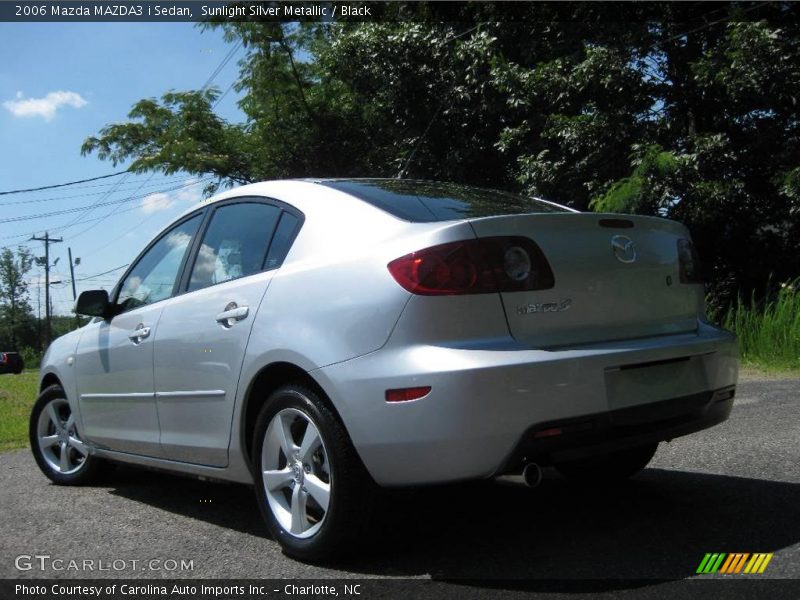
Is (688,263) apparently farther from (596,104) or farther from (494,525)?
(596,104)

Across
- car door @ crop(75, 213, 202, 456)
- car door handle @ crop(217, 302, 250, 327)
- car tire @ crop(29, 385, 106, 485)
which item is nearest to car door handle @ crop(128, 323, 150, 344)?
car door @ crop(75, 213, 202, 456)

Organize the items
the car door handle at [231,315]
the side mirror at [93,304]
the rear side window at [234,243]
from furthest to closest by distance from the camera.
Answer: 1. the side mirror at [93,304]
2. the rear side window at [234,243]
3. the car door handle at [231,315]

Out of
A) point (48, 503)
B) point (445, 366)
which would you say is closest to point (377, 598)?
point (445, 366)

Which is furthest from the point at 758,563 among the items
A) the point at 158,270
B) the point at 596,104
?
the point at 596,104

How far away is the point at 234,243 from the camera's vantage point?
4.11 metres

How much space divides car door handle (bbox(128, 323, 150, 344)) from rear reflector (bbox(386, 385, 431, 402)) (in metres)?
1.87

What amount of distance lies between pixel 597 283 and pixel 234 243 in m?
1.78

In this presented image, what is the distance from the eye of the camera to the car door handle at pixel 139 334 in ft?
14.4

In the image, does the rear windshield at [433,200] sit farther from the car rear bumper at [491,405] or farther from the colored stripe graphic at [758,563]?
the colored stripe graphic at [758,563]

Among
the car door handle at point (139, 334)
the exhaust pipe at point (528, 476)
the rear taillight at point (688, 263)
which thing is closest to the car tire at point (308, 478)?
the exhaust pipe at point (528, 476)

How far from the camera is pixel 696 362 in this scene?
343cm

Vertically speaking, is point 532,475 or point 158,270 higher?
point 158,270

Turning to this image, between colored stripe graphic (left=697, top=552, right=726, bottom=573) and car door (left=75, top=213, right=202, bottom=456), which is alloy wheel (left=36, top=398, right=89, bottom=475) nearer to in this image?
car door (left=75, top=213, right=202, bottom=456)

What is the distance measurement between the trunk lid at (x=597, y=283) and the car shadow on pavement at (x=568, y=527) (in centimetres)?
82
